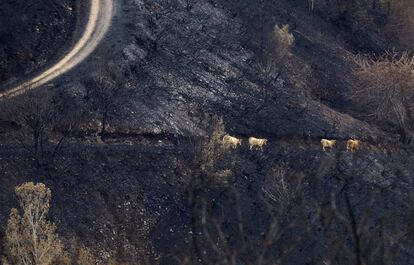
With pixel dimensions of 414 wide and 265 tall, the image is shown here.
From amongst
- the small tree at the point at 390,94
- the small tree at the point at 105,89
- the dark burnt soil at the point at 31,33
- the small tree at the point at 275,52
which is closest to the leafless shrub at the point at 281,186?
the small tree at the point at 390,94

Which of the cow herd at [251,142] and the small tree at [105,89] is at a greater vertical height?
the small tree at [105,89]

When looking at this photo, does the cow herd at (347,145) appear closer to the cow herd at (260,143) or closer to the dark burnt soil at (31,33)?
the cow herd at (260,143)

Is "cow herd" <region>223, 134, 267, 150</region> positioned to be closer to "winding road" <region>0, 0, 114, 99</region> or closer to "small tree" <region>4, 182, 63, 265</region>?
"winding road" <region>0, 0, 114, 99</region>

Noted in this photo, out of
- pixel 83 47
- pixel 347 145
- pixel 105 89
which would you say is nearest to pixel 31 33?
pixel 83 47

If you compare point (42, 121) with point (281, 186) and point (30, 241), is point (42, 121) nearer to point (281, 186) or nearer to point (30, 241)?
point (30, 241)

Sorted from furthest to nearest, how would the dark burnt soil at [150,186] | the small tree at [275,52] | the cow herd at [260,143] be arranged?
1. the small tree at [275,52]
2. the cow herd at [260,143]
3. the dark burnt soil at [150,186]

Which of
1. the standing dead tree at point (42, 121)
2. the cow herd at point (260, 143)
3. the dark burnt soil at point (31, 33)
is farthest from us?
the dark burnt soil at point (31, 33)

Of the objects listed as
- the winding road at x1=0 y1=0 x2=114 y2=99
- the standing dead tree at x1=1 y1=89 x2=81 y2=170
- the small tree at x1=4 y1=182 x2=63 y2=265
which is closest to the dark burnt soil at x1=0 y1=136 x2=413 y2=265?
the standing dead tree at x1=1 y1=89 x2=81 y2=170
